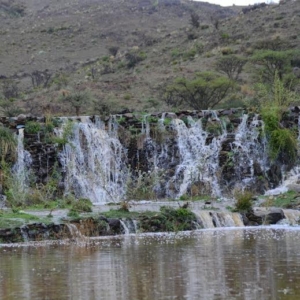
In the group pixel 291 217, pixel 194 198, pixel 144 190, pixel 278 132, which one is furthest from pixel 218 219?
pixel 278 132

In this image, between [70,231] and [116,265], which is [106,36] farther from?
[116,265]

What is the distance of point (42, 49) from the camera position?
87438 millimetres

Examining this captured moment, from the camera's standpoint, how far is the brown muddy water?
11445 millimetres

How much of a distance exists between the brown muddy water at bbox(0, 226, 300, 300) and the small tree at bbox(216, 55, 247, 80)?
39938 mm

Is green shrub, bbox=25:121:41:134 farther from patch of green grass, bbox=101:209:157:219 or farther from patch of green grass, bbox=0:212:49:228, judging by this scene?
patch of green grass, bbox=101:209:157:219

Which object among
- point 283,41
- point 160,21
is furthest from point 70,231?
point 160,21

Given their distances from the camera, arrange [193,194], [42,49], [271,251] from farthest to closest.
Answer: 1. [42,49]
2. [193,194]
3. [271,251]

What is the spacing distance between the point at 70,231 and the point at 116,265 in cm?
792

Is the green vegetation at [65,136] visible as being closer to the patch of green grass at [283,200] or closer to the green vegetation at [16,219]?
the patch of green grass at [283,200]

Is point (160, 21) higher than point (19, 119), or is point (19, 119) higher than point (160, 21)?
point (160, 21)

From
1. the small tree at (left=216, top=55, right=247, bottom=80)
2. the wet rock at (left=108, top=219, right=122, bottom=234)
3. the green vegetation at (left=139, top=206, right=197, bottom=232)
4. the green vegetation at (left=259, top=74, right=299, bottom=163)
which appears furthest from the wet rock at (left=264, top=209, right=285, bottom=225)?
the small tree at (left=216, top=55, right=247, bottom=80)

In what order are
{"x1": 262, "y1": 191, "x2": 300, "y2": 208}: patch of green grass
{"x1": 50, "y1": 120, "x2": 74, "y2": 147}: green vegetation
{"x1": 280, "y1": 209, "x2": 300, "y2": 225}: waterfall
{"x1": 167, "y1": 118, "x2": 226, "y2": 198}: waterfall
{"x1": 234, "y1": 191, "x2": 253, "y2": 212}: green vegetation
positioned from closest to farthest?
{"x1": 280, "y1": 209, "x2": 300, "y2": 225}: waterfall → {"x1": 234, "y1": 191, "x2": 253, "y2": 212}: green vegetation → {"x1": 262, "y1": 191, "x2": 300, "y2": 208}: patch of green grass → {"x1": 167, "y1": 118, "x2": 226, "y2": 198}: waterfall → {"x1": 50, "y1": 120, "x2": 74, "y2": 147}: green vegetation

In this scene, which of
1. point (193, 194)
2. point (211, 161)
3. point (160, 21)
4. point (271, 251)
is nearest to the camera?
point (271, 251)

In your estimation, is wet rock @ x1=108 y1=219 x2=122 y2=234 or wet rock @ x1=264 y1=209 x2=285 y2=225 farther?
wet rock @ x1=264 y1=209 x2=285 y2=225
